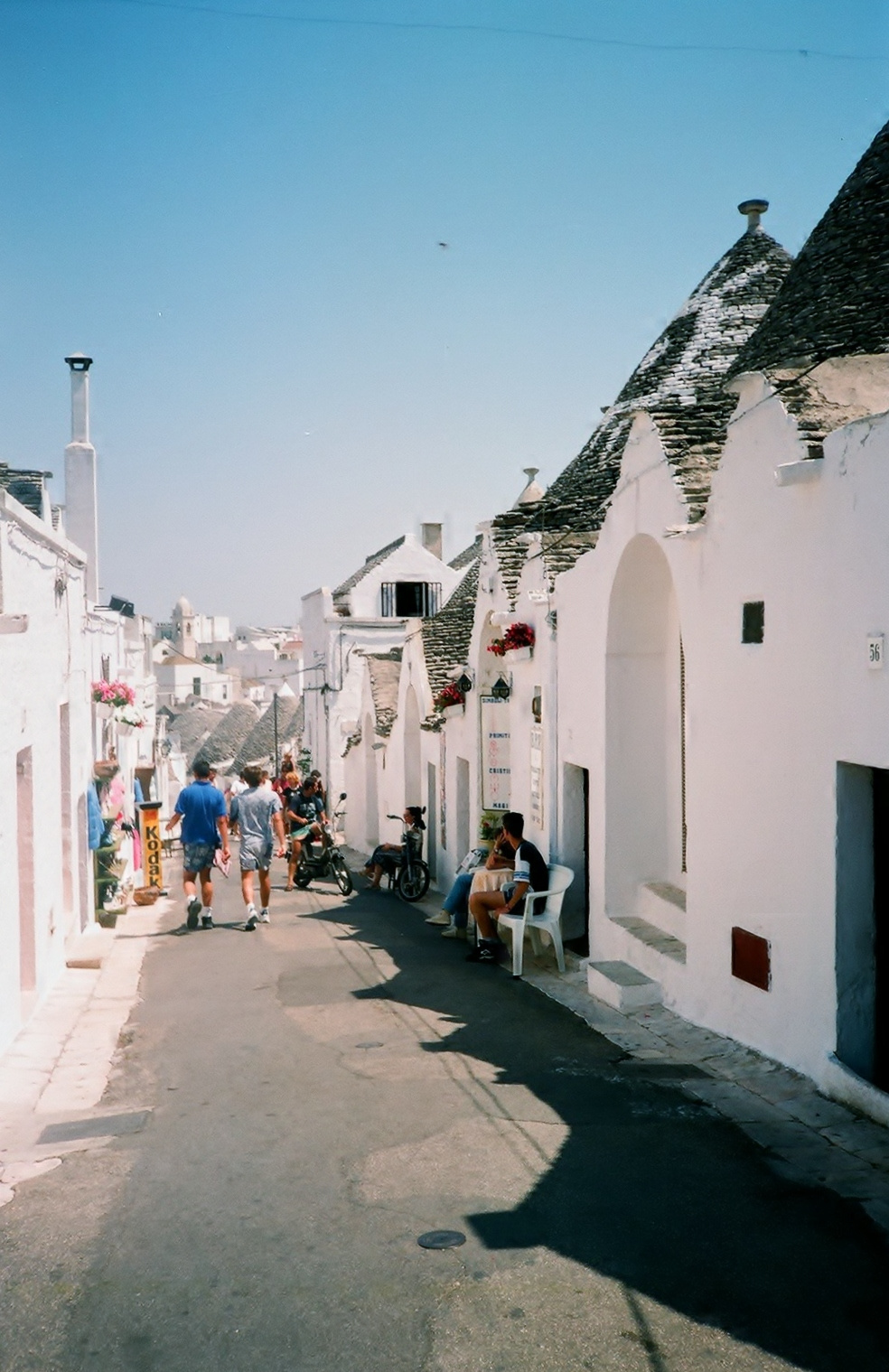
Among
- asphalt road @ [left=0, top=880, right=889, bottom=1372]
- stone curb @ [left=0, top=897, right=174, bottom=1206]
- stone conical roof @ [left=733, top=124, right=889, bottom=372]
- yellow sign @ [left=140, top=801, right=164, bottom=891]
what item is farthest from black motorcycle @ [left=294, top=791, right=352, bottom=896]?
stone conical roof @ [left=733, top=124, right=889, bottom=372]

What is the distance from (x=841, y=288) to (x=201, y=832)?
326 inches

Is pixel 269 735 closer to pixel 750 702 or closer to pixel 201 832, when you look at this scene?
pixel 201 832

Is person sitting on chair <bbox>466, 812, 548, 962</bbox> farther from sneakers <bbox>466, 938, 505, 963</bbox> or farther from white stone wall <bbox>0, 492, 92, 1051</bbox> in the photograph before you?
white stone wall <bbox>0, 492, 92, 1051</bbox>

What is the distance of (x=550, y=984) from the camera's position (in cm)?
1010

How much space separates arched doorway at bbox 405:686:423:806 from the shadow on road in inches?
513

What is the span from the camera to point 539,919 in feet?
35.3

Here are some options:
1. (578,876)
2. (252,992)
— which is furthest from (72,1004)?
(578,876)

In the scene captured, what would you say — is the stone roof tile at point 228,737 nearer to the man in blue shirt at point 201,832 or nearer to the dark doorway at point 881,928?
the man in blue shirt at point 201,832

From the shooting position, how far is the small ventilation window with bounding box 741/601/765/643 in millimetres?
7582

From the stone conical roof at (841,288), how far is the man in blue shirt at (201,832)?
6994 mm

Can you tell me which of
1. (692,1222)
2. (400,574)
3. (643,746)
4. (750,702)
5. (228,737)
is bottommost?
(228,737)

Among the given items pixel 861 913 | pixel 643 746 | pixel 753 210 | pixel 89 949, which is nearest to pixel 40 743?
pixel 89 949

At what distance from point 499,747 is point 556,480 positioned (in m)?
3.83

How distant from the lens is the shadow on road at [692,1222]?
4.20 metres
